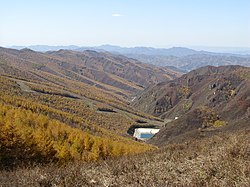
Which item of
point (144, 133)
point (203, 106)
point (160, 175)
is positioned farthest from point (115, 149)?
Answer: point (203, 106)

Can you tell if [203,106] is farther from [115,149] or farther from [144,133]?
[115,149]

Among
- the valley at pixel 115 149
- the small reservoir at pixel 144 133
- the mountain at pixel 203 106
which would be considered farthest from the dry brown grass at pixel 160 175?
the small reservoir at pixel 144 133

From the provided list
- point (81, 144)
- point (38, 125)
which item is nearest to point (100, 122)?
point (38, 125)

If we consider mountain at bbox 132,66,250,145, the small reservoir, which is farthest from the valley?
mountain at bbox 132,66,250,145

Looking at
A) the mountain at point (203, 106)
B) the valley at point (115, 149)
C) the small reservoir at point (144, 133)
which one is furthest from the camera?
the small reservoir at point (144, 133)

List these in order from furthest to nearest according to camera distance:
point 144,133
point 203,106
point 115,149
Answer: point 144,133
point 203,106
point 115,149

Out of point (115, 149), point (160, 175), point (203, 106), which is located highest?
point (160, 175)

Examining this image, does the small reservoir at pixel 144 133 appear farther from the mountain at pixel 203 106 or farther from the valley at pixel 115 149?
the mountain at pixel 203 106

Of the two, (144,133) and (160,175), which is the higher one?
(160,175)

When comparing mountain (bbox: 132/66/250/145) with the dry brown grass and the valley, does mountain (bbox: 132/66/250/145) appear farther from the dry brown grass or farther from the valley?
the dry brown grass

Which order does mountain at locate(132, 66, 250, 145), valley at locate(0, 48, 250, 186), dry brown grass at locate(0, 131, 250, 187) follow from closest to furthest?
dry brown grass at locate(0, 131, 250, 187) < valley at locate(0, 48, 250, 186) < mountain at locate(132, 66, 250, 145)
